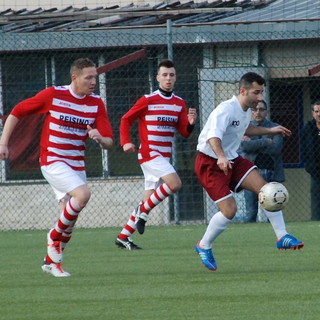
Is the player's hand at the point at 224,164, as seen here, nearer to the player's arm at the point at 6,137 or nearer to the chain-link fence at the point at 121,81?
the player's arm at the point at 6,137

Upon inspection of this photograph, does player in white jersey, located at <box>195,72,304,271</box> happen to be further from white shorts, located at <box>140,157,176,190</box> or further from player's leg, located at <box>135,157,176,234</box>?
white shorts, located at <box>140,157,176,190</box>

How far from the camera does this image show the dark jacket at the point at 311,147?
698 inches

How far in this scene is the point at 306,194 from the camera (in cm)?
1995

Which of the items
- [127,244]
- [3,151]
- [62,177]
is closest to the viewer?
[3,151]

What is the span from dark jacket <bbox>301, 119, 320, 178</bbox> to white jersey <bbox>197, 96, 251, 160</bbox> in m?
6.74

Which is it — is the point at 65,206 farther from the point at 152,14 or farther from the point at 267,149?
the point at 152,14

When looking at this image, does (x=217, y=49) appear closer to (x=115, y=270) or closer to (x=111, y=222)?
(x=111, y=222)

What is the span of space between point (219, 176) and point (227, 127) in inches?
18.0

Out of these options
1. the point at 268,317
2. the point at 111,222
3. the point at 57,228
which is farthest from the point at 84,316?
the point at 111,222

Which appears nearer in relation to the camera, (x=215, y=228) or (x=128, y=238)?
(x=215, y=228)

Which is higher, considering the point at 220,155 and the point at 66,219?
the point at 220,155

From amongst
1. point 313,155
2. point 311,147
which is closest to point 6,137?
point 311,147

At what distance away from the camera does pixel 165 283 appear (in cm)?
969

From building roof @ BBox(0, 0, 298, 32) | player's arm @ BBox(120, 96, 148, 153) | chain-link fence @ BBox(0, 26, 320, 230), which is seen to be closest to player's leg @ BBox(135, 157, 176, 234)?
player's arm @ BBox(120, 96, 148, 153)
